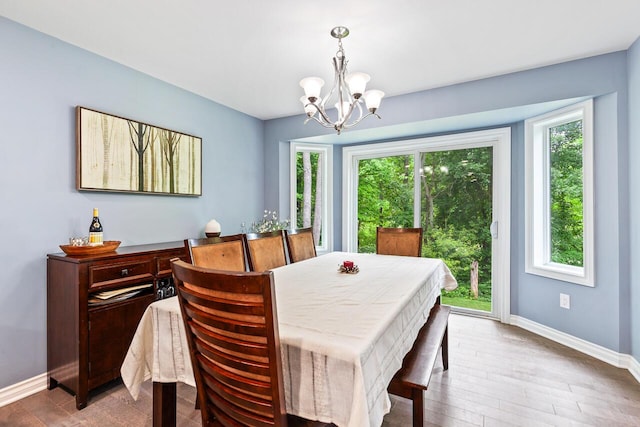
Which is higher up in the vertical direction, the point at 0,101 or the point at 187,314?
the point at 0,101

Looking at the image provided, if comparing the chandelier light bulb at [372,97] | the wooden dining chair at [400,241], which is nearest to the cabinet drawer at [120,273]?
the chandelier light bulb at [372,97]

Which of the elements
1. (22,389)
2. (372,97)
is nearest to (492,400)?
(372,97)

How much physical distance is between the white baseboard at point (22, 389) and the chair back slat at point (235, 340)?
5.98ft

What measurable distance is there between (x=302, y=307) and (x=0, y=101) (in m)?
2.34

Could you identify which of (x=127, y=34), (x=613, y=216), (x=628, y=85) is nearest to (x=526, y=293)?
(x=613, y=216)

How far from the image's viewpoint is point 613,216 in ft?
8.11

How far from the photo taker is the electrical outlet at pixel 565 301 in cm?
282

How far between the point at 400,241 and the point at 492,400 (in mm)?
1510

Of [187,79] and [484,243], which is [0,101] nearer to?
[187,79]

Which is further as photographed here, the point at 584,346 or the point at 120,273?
the point at 584,346

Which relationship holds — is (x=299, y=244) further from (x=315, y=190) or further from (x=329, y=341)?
(x=329, y=341)

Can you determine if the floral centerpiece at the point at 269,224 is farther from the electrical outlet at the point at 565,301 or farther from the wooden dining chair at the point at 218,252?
the electrical outlet at the point at 565,301

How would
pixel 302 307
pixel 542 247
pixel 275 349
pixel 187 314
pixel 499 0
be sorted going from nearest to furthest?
1. pixel 275 349
2. pixel 187 314
3. pixel 302 307
4. pixel 499 0
5. pixel 542 247

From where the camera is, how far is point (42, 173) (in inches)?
84.0
